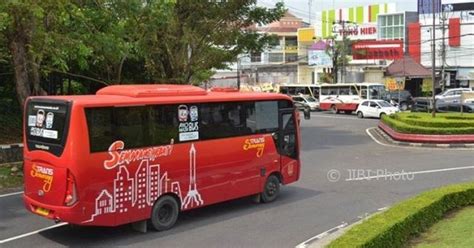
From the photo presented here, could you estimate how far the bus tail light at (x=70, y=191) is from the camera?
909 centimetres

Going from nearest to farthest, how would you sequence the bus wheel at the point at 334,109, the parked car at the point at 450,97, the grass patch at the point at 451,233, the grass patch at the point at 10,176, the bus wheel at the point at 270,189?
the grass patch at the point at 451,233 → the bus wheel at the point at 270,189 → the grass patch at the point at 10,176 → the parked car at the point at 450,97 → the bus wheel at the point at 334,109

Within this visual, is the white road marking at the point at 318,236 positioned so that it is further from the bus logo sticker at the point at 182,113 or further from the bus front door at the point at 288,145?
the bus logo sticker at the point at 182,113

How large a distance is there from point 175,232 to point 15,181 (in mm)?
6995

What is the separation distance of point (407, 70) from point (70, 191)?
52.0 metres

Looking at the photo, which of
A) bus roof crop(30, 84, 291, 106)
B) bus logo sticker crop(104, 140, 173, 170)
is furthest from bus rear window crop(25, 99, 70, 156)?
bus logo sticker crop(104, 140, 173, 170)

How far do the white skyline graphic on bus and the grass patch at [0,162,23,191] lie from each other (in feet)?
20.6

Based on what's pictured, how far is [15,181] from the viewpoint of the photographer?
610 inches

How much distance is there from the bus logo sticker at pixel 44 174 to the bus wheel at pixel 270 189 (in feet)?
16.0

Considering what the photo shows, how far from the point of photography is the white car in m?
44.7

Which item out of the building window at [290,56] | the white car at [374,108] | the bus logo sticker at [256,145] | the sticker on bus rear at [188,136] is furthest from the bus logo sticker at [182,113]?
the building window at [290,56]

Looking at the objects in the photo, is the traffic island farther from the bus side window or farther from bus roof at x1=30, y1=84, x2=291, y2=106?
bus roof at x1=30, y1=84, x2=291, y2=106

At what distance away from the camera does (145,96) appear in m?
10.3

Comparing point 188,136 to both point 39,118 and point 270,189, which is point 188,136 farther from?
point 270,189

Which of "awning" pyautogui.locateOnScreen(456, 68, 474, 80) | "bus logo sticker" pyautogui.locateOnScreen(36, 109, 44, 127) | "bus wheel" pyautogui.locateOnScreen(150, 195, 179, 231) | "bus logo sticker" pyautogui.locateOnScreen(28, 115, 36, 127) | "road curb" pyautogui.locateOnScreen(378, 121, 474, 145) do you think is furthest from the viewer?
"awning" pyautogui.locateOnScreen(456, 68, 474, 80)
